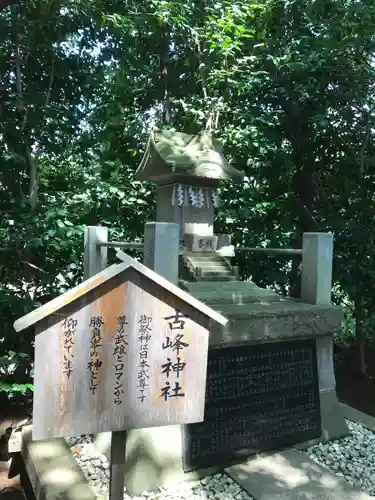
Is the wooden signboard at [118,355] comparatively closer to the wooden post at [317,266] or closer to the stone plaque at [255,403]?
the stone plaque at [255,403]

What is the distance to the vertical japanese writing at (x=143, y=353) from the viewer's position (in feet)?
5.94

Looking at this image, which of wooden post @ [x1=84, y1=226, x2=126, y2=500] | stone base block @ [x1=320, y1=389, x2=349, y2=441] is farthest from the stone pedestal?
wooden post @ [x1=84, y1=226, x2=126, y2=500]

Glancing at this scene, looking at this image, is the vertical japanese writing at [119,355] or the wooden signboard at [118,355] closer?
the wooden signboard at [118,355]

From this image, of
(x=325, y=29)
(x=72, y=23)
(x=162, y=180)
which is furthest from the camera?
(x=325, y=29)

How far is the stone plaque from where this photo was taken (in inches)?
128

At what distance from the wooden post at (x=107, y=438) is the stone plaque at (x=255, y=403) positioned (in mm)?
793

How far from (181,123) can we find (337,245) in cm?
344

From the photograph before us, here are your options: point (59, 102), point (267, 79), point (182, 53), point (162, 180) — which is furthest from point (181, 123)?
point (162, 180)

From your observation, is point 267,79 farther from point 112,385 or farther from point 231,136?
point 112,385

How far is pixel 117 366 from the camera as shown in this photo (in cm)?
176

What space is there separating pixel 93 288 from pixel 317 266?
2.63 metres

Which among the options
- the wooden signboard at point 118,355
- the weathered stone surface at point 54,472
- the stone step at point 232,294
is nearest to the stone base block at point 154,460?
the weathered stone surface at point 54,472

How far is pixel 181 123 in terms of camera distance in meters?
7.25

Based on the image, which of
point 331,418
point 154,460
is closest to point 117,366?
point 154,460
